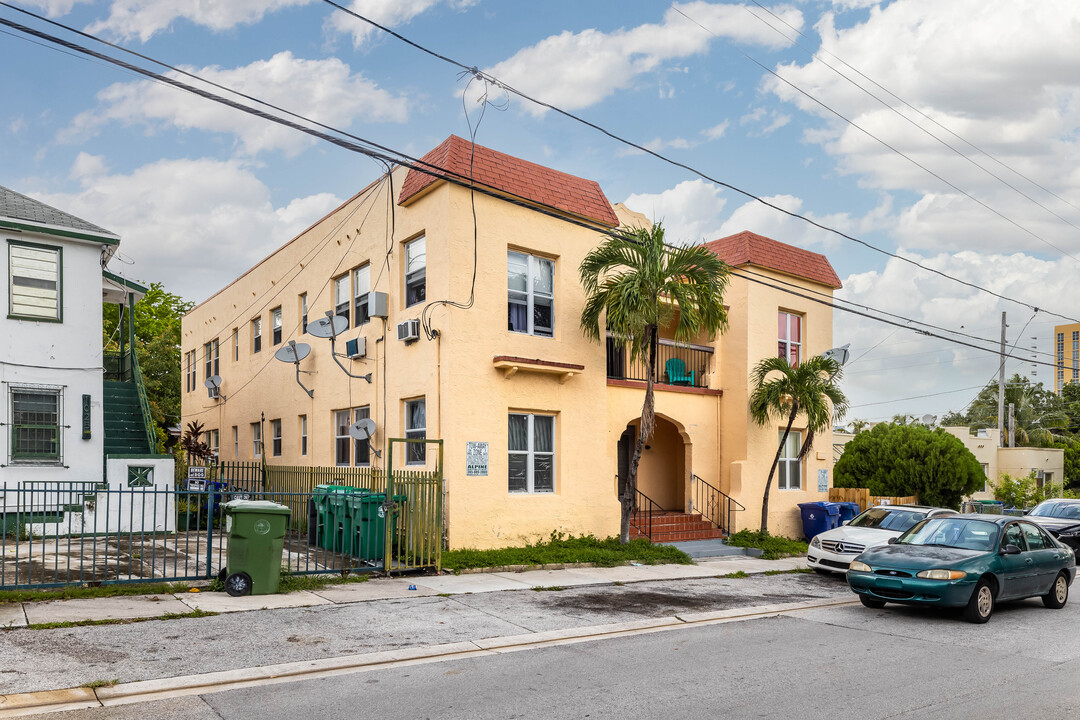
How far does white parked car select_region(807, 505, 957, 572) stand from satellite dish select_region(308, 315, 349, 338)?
10.4 metres

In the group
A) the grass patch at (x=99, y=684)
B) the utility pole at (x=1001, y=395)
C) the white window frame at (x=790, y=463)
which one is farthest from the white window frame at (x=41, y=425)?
the utility pole at (x=1001, y=395)

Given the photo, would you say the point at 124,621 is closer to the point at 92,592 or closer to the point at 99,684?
the point at 92,592

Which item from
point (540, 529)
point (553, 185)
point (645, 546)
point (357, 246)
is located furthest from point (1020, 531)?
point (357, 246)

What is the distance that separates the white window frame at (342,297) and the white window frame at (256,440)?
6.29m

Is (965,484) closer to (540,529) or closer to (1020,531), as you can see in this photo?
(1020,531)

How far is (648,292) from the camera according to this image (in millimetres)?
15172

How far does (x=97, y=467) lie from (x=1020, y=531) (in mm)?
16600

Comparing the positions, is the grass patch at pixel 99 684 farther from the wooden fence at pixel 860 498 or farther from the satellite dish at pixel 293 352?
→ the wooden fence at pixel 860 498

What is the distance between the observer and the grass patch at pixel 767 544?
1739 cm

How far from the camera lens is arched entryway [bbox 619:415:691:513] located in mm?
19812

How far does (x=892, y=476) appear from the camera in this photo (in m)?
23.1

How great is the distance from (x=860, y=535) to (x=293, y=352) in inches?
488

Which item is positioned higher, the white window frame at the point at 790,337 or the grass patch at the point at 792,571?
the white window frame at the point at 790,337

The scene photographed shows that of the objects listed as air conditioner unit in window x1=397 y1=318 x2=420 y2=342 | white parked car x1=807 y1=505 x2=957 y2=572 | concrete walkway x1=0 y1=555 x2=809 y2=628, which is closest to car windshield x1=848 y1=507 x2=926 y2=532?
white parked car x1=807 y1=505 x2=957 y2=572
